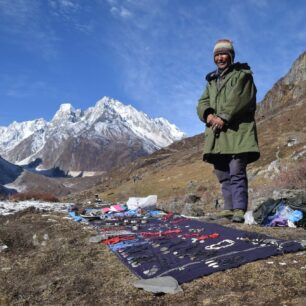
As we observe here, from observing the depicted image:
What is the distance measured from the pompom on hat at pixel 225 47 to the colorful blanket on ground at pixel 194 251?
9.77ft

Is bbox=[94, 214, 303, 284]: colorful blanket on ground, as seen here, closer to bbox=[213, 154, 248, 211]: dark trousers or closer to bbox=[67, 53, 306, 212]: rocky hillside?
bbox=[213, 154, 248, 211]: dark trousers

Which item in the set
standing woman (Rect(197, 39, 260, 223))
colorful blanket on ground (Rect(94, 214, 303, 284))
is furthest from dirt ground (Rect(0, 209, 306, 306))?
standing woman (Rect(197, 39, 260, 223))

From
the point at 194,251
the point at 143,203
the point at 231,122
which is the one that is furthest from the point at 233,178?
the point at 143,203

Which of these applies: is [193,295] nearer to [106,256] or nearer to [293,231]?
[106,256]

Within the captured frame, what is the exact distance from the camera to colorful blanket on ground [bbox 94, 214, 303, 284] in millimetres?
4445

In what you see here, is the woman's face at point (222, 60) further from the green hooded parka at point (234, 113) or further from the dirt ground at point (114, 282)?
the dirt ground at point (114, 282)

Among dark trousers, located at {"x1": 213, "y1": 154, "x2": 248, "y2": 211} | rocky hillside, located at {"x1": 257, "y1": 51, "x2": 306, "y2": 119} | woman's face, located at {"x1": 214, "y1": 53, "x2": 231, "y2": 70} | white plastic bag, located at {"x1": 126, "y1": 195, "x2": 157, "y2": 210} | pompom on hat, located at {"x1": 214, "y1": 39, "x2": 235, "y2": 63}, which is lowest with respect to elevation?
dark trousers, located at {"x1": 213, "y1": 154, "x2": 248, "y2": 211}

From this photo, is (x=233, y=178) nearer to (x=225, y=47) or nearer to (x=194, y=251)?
(x=225, y=47)

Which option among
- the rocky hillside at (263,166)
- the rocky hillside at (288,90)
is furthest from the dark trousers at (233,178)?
the rocky hillside at (288,90)

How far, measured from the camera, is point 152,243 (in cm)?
613

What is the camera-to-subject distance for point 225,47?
7.47 metres

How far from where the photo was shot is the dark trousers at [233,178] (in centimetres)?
740

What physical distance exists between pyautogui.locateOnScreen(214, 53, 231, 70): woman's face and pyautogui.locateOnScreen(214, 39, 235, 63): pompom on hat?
2.0 inches

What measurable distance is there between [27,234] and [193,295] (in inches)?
248
